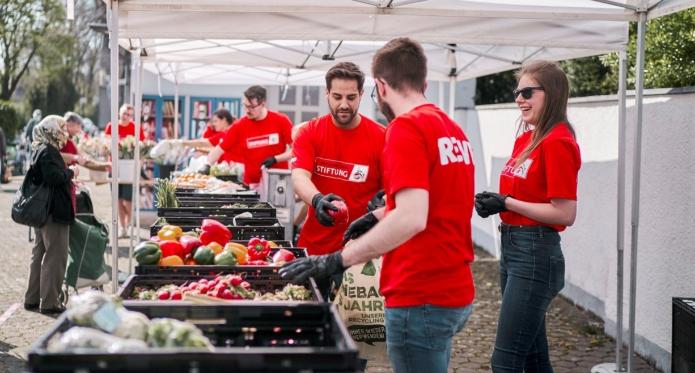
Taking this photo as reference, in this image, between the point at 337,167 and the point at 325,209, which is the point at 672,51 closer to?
the point at 337,167

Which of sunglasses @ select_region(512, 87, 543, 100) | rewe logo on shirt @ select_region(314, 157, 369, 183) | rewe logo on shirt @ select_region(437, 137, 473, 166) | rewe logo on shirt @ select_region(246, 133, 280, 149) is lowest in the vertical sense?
rewe logo on shirt @ select_region(314, 157, 369, 183)

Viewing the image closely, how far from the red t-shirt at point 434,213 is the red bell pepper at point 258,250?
1199 mm

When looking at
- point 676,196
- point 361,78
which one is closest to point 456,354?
point 676,196

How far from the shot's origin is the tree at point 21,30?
40781mm

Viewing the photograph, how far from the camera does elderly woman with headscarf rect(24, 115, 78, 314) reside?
767 centimetres

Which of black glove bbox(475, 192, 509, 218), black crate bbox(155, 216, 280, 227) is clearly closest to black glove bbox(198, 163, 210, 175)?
black crate bbox(155, 216, 280, 227)

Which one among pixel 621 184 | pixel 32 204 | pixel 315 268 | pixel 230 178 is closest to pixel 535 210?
pixel 315 268

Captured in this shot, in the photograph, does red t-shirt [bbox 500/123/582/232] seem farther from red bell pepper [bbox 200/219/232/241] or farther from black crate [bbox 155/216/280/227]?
black crate [bbox 155/216/280/227]

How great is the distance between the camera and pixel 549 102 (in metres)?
4.32

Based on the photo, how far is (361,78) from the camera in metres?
4.81

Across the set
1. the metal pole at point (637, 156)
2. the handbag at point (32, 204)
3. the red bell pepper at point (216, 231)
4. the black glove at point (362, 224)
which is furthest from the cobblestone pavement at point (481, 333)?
the black glove at point (362, 224)

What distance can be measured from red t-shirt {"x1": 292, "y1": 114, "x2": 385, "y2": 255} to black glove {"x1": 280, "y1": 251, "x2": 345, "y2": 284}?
1.76m

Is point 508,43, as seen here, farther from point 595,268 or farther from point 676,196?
point 595,268

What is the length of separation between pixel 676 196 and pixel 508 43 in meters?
1.64
